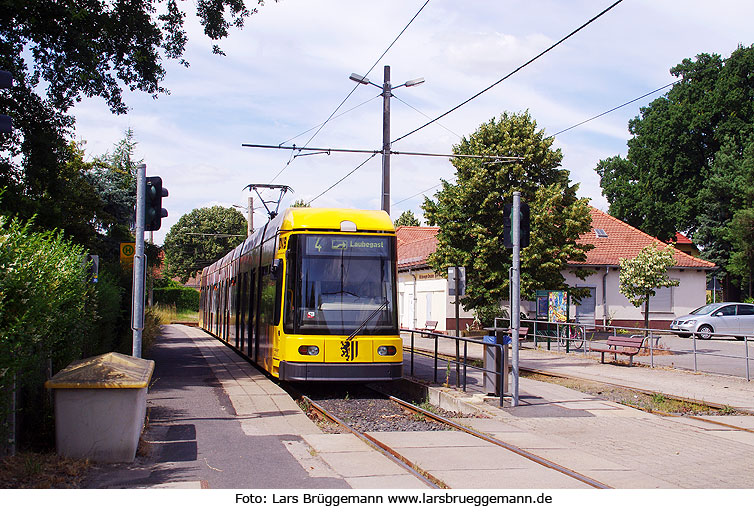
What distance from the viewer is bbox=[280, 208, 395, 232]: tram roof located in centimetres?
1314

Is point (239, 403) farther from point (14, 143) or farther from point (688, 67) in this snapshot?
point (688, 67)

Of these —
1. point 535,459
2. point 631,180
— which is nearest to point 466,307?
point 535,459

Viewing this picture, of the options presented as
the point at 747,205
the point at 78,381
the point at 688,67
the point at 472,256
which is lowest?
the point at 78,381

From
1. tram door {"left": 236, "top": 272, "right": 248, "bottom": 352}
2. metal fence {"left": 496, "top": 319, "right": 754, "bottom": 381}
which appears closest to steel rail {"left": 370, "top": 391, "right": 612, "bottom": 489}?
metal fence {"left": 496, "top": 319, "right": 754, "bottom": 381}

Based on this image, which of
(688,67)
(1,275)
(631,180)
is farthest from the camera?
(631,180)

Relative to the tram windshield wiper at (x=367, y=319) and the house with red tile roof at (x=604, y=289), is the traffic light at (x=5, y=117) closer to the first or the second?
the tram windshield wiper at (x=367, y=319)

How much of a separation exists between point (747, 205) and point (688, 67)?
40.3 feet

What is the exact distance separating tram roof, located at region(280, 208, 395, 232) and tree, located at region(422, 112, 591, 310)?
17.0 meters

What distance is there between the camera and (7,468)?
638 centimetres

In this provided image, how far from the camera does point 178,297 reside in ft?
239

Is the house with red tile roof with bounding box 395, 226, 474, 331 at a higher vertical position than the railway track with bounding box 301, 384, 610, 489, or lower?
higher

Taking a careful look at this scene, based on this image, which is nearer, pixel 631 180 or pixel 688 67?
pixel 688 67

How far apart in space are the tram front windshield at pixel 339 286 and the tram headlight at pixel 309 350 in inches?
10.1

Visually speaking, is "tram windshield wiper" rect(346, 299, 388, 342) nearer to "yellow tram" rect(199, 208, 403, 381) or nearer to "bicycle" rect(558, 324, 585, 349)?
"yellow tram" rect(199, 208, 403, 381)
